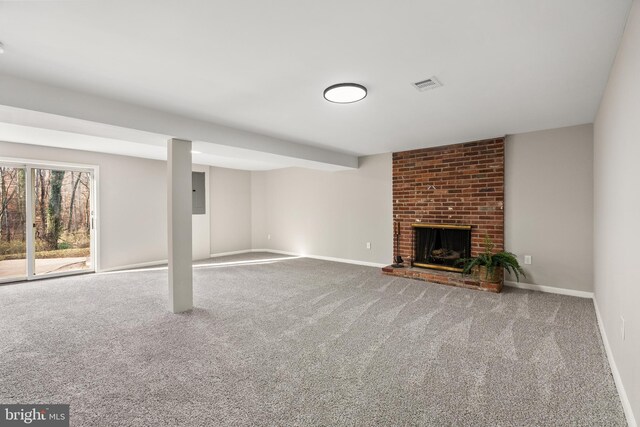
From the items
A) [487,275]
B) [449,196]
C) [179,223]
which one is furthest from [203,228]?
[487,275]

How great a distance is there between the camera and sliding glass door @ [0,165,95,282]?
475 cm

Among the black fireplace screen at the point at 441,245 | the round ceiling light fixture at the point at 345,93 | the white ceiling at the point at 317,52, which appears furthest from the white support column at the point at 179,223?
the black fireplace screen at the point at 441,245

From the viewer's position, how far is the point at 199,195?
7.01 metres

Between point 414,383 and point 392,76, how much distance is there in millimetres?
2278

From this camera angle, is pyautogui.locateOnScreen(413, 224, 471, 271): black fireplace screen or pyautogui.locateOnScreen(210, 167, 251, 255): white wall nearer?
pyautogui.locateOnScreen(413, 224, 471, 271): black fireplace screen

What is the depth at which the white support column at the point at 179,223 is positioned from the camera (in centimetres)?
338

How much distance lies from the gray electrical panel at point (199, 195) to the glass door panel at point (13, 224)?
2.82 m

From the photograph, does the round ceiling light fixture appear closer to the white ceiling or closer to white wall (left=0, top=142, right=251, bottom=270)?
the white ceiling

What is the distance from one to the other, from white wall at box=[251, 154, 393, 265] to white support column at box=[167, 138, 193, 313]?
138 inches

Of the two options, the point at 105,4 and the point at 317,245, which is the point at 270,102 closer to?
the point at 105,4

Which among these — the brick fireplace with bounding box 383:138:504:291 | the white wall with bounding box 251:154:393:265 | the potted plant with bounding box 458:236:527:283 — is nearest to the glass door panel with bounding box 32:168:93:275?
the white wall with bounding box 251:154:393:265

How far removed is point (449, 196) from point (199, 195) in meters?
5.45

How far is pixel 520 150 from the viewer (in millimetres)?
4230

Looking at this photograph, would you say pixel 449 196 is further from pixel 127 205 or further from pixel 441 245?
pixel 127 205
